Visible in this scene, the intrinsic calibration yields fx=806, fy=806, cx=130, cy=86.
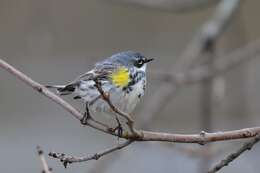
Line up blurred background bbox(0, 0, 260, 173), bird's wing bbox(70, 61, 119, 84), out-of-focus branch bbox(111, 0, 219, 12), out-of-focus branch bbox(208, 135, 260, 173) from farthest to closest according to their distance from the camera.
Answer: blurred background bbox(0, 0, 260, 173) → out-of-focus branch bbox(111, 0, 219, 12) → bird's wing bbox(70, 61, 119, 84) → out-of-focus branch bbox(208, 135, 260, 173)

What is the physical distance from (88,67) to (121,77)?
329 centimetres

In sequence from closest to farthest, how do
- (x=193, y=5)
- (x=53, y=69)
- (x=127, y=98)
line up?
(x=127, y=98) → (x=193, y=5) → (x=53, y=69)

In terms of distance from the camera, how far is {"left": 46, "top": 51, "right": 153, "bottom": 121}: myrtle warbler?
7.11 feet

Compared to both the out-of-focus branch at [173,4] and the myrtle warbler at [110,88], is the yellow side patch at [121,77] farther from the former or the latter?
the out-of-focus branch at [173,4]

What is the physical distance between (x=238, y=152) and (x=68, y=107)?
412 mm

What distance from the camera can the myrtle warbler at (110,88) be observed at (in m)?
2.17

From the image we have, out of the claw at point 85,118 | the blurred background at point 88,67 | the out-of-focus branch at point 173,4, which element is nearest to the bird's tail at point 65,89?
the claw at point 85,118

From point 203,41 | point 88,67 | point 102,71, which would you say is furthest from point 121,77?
point 88,67

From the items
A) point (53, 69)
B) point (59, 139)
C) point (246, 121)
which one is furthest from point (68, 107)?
point (53, 69)

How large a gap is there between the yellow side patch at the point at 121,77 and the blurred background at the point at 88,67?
99.3 inches

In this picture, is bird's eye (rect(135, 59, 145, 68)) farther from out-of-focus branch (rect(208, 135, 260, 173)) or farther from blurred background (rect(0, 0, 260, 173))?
blurred background (rect(0, 0, 260, 173))

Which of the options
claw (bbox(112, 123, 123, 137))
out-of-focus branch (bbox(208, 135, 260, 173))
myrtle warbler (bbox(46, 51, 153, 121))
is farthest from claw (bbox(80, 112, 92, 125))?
out-of-focus branch (bbox(208, 135, 260, 173))

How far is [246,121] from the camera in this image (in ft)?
15.9

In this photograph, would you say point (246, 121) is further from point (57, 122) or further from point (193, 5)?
point (57, 122)
